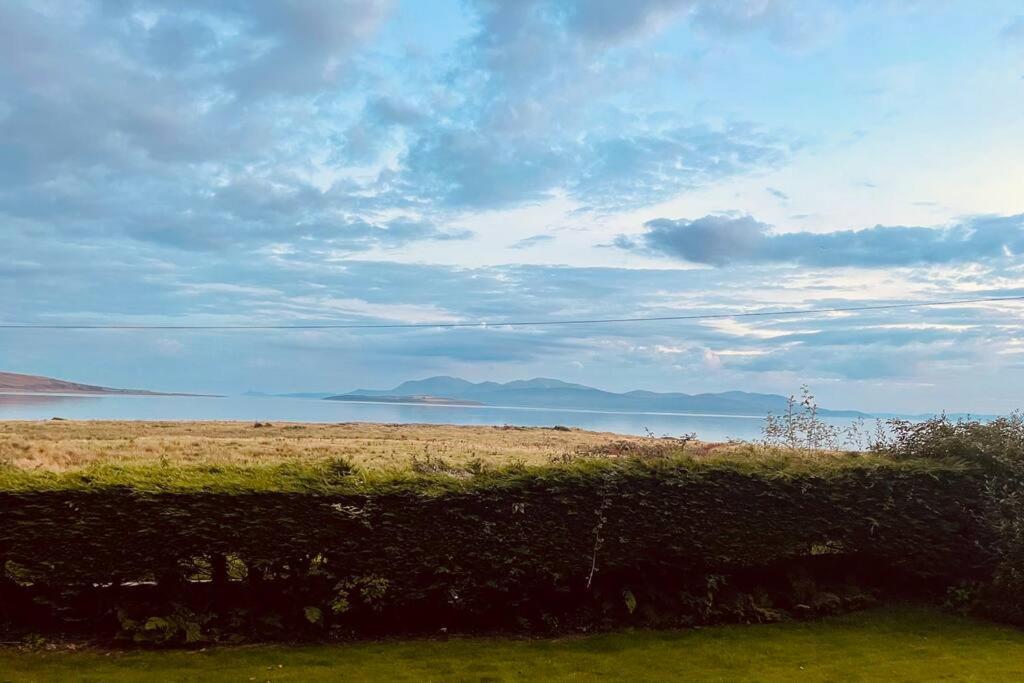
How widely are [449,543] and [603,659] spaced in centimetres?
221

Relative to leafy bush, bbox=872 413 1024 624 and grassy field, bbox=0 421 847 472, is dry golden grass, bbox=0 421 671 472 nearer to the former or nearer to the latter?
grassy field, bbox=0 421 847 472

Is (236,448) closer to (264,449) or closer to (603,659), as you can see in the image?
(264,449)

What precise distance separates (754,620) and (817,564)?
4.53 feet

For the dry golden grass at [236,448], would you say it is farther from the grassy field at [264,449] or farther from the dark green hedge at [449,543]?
the dark green hedge at [449,543]

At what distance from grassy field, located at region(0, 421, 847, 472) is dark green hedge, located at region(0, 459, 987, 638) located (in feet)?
2.54

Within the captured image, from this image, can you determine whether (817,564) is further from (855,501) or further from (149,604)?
(149,604)

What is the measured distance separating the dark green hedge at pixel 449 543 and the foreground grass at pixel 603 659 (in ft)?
1.60

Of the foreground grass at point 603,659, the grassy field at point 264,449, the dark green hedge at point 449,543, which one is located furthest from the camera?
the grassy field at point 264,449

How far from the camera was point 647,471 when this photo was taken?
9.98 m

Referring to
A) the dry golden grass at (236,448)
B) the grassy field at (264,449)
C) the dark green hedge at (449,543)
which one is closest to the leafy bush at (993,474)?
the dark green hedge at (449,543)

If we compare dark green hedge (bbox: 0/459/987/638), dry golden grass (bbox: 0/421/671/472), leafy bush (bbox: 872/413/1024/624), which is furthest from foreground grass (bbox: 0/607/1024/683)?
dry golden grass (bbox: 0/421/671/472)

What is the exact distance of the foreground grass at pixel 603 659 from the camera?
8000 millimetres

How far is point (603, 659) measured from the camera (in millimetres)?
8602

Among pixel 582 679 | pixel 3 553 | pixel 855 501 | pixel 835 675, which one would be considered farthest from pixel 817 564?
pixel 3 553
